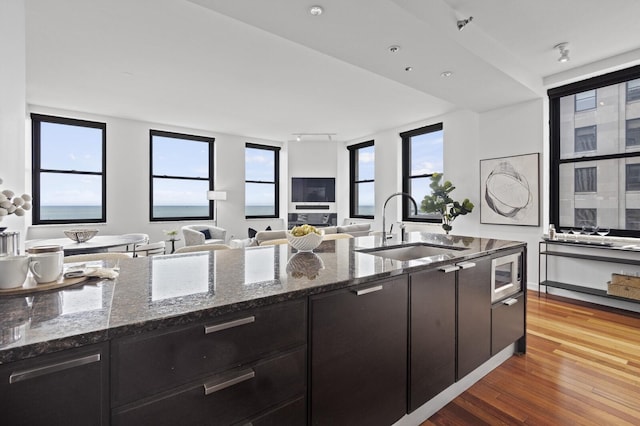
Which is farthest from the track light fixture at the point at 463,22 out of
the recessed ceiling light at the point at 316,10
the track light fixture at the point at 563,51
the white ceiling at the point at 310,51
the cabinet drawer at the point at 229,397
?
the cabinet drawer at the point at 229,397

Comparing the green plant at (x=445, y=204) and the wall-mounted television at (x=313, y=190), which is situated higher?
the wall-mounted television at (x=313, y=190)

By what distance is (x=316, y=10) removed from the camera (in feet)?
6.84

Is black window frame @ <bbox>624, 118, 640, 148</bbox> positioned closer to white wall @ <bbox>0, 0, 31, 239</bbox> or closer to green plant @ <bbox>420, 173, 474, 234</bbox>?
green plant @ <bbox>420, 173, 474, 234</bbox>

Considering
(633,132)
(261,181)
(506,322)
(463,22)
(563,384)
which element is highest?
(463,22)

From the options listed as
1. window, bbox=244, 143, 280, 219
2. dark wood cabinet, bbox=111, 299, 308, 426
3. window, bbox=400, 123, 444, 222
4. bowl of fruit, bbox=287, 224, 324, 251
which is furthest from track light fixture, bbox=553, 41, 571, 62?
window, bbox=244, 143, 280, 219

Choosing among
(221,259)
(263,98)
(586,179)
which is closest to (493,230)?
(586,179)

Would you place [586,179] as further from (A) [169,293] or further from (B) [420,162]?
(A) [169,293]

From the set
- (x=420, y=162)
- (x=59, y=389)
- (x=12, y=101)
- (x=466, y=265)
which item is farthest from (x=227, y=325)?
(x=420, y=162)

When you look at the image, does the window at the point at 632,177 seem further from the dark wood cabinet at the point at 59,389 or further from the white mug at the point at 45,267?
the white mug at the point at 45,267

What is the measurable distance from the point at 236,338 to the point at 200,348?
10 cm

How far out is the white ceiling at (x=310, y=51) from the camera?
7.63 feet

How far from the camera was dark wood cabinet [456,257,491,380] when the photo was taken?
173 centimetres

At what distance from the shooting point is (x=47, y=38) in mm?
2830

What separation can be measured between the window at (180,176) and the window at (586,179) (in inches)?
247
